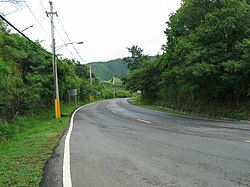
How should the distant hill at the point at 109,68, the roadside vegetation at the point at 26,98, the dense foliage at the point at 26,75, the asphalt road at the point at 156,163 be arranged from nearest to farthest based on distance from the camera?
the asphalt road at the point at 156,163 < the roadside vegetation at the point at 26,98 < the dense foliage at the point at 26,75 < the distant hill at the point at 109,68

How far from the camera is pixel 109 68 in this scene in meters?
164

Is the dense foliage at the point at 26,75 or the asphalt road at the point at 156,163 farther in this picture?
the dense foliage at the point at 26,75

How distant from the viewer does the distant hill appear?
5985 inches

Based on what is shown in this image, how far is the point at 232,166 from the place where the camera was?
19.5 feet

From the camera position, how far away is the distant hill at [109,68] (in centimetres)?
15201

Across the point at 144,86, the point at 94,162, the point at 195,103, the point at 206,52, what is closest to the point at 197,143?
the point at 94,162

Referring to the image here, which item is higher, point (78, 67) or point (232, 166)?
point (78, 67)

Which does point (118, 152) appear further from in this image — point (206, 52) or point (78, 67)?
point (78, 67)

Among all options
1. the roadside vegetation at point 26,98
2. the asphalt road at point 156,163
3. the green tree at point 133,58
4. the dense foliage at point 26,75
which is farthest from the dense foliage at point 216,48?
the green tree at point 133,58

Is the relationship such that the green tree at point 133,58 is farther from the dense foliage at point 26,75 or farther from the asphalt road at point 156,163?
the asphalt road at point 156,163

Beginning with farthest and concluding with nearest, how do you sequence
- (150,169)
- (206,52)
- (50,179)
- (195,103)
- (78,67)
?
(78,67)
(195,103)
(206,52)
(150,169)
(50,179)

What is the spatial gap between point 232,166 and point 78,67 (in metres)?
73.3

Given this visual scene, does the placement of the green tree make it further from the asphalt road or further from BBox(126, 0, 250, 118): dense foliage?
the asphalt road

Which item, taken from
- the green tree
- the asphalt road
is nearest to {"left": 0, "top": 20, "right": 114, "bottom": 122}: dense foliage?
the asphalt road
